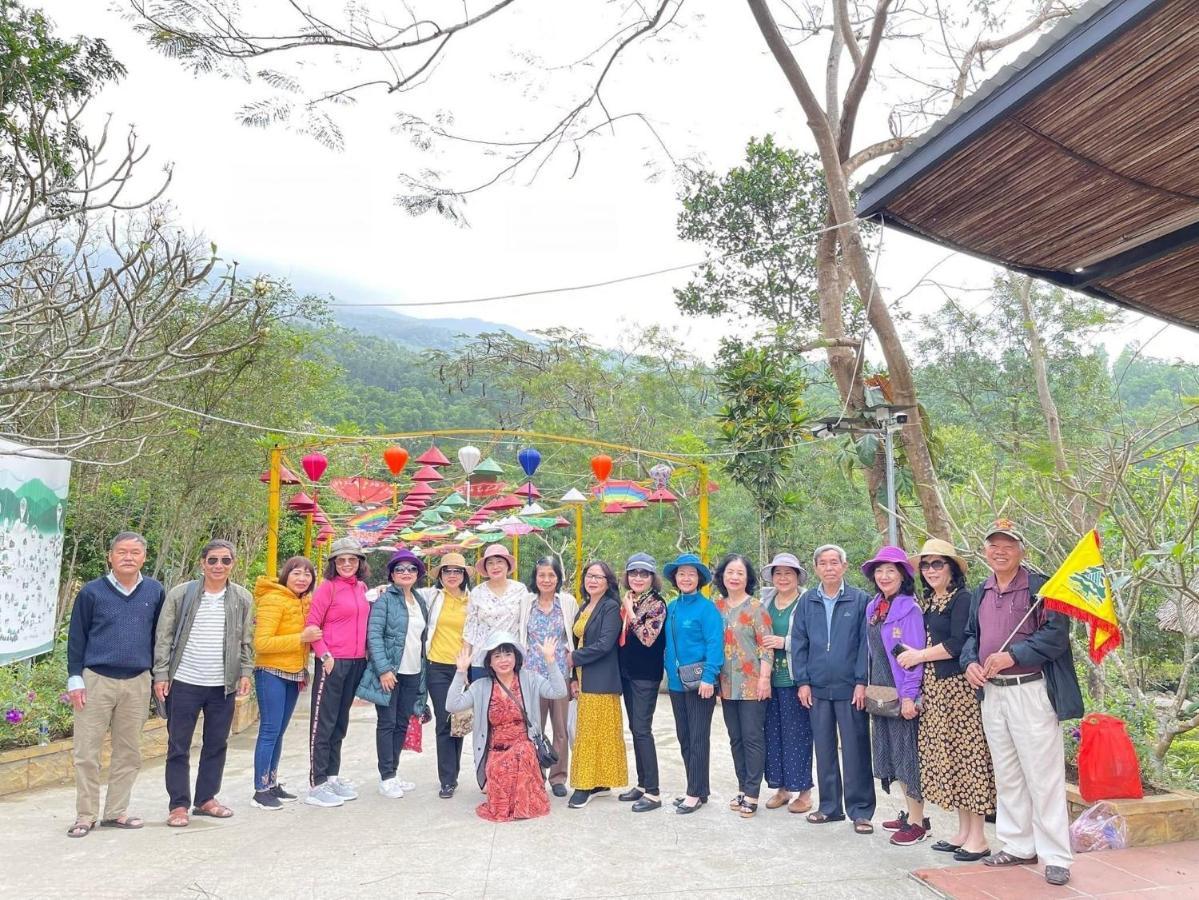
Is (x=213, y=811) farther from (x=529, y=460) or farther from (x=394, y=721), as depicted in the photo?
(x=529, y=460)

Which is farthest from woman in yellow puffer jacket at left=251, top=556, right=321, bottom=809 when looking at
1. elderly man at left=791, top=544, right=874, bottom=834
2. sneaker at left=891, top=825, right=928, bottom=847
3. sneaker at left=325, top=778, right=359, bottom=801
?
sneaker at left=891, top=825, right=928, bottom=847

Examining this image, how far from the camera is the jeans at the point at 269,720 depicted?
4.34 metres

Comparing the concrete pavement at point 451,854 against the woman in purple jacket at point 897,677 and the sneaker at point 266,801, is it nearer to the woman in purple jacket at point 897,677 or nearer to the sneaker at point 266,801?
the sneaker at point 266,801

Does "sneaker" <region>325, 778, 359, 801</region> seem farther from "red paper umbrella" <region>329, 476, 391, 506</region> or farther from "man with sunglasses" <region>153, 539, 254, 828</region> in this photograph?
"red paper umbrella" <region>329, 476, 391, 506</region>

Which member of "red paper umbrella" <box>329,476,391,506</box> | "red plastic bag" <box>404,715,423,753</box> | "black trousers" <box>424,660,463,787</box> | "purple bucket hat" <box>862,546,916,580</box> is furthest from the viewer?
"red paper umbrella" <box>329,476,391,506</box>

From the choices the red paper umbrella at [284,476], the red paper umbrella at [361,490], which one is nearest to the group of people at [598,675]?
the red paper umbrella at [284,476]

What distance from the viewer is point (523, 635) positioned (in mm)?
4469

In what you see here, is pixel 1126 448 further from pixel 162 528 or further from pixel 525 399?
pixel 525 399

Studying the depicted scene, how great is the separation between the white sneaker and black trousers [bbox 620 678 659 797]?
1.33 metres

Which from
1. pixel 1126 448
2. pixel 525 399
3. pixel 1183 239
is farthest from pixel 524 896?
pixel 525 399

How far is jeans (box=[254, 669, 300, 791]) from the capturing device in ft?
14.3

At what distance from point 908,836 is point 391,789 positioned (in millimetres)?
2665

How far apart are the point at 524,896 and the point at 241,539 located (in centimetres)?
1052

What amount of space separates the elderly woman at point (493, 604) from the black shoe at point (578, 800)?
0.78 metres
